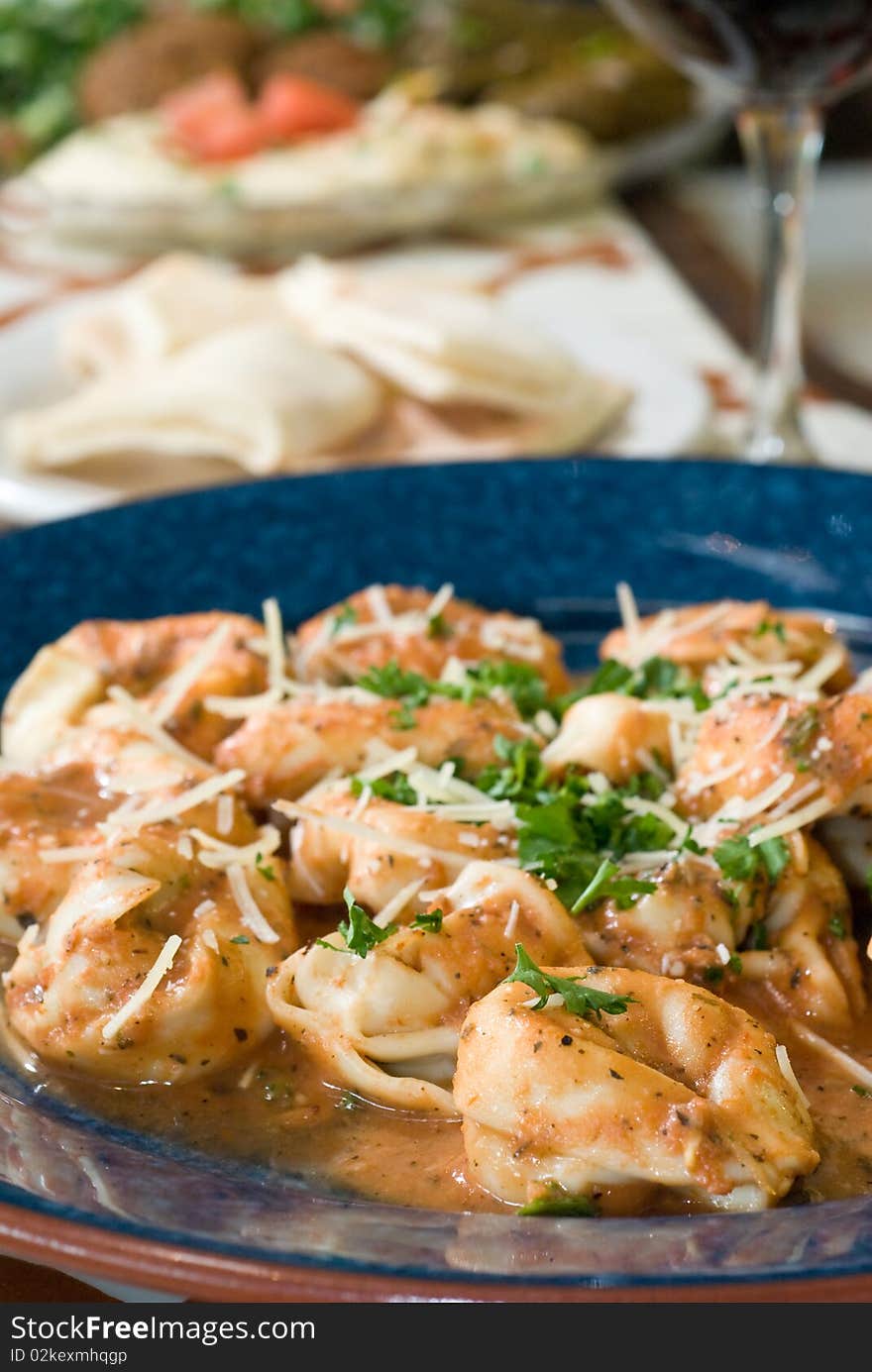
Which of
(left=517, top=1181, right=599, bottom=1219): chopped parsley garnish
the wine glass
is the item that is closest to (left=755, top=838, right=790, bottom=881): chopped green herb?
(left=517, top=1181, right=599, bottom=1219): chopped parsley garnish

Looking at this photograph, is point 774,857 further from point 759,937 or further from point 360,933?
point 360,933

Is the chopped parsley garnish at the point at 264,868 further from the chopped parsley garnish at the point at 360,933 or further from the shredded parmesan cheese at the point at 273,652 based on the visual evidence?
the shredded parmesan cheese at the point at 273,652

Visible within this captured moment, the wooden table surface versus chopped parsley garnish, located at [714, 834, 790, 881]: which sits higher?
chopped parsley garnish, located at [714, 834, 790, 881]

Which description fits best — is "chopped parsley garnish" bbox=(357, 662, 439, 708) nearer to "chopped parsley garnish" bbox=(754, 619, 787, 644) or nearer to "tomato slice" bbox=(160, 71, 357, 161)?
"chopped parsley garnish" bbox=(754, 619, 787, 644)

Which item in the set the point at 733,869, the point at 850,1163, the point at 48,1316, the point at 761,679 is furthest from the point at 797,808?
the point at 48,1316

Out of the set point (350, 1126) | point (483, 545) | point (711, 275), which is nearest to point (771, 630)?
point (483, 545)

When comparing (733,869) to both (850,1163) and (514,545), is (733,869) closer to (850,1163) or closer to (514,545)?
(850,1163)

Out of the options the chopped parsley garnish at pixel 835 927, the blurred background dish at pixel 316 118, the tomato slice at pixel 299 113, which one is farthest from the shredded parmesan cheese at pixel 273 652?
the tomato slice at pixel 299 113
